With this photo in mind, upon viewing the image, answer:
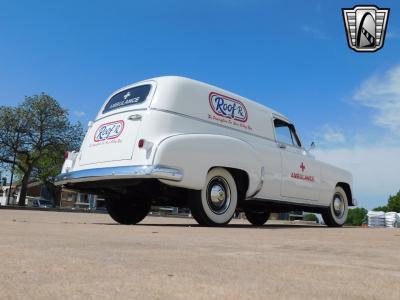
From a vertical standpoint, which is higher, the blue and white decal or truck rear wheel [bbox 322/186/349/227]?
the blue and white decal

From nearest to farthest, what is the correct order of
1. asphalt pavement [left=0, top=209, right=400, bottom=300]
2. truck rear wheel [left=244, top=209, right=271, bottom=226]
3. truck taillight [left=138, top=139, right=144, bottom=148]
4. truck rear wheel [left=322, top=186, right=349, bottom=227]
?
asphalt pavement [left=0, top=209, right=400, bottom=300] → truck taillight [left=138, top=139, right=144, bottom=148] → truck rear wheel [left=322, top=186, right=349, bottom=227] → truck rear wheel [left=244, top=209, right=271, bottom=226]

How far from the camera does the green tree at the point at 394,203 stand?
8544 centimetres

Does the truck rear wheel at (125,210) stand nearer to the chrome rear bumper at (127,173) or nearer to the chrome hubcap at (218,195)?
the chrome rear bumper at (127,173)

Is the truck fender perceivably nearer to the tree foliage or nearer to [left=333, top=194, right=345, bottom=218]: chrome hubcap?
[left=333, top=194, right=345, bottom=218]: chrome hubcap

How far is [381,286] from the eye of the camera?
2.21 meters

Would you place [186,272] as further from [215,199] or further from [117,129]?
[117,129]

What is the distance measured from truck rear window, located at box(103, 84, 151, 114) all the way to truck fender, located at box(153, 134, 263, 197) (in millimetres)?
1101

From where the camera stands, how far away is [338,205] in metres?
10.5

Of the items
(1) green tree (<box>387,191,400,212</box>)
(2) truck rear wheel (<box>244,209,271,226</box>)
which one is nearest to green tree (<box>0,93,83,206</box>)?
(2) truck rear wheel (<box>244,209,271,226</box>)

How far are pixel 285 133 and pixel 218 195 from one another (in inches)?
104

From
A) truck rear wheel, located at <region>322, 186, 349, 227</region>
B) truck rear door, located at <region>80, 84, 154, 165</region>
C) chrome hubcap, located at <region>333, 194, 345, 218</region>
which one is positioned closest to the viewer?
truck rear door, located at <region>80, 84, 154, 165</region>

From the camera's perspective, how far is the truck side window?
875cm

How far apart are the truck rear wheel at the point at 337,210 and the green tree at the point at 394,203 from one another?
267 ft

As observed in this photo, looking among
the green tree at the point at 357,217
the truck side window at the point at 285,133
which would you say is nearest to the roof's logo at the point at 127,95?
the truck side window at the point at 285,133
